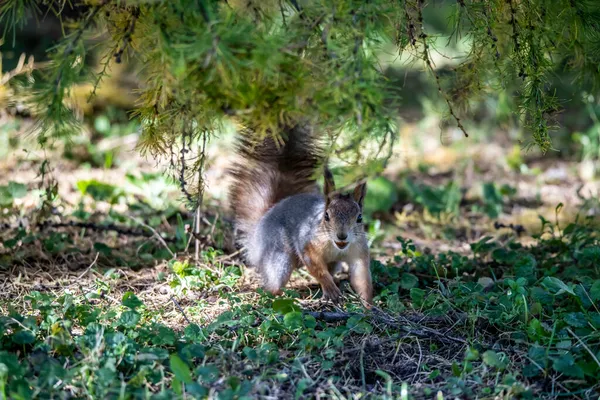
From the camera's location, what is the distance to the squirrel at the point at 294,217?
312 cm

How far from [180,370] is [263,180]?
1752 millimetres

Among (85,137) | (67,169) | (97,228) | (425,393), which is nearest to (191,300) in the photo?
(97,228)

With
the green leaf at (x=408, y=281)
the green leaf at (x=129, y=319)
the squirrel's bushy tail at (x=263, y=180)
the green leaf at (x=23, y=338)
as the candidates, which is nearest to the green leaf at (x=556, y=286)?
the green leaf at (x=408, y=281)

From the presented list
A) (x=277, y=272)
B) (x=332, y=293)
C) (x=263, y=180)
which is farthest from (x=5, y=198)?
(x=332, y=293)

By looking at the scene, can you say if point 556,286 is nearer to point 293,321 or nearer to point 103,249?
point 293,321

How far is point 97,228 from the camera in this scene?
384 cm

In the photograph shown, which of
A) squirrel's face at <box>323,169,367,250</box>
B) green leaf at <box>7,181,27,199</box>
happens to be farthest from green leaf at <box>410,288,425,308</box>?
green leaf at <box>7,181,27,199</box>

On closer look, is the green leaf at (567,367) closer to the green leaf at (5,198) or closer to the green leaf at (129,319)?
the green leaf at (129,319)

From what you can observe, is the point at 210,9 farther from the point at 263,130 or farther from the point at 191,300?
the point at 191,300

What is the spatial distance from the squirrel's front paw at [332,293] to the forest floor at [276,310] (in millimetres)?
54

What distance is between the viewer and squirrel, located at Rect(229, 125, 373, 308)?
3119 millimetres

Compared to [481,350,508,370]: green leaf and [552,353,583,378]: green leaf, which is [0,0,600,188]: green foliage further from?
[552,353,583,378]: green leaf

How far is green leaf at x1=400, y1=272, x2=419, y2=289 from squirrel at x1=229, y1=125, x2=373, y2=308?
159 millimetres

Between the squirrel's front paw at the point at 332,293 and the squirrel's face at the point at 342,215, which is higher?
the squirrel's face at the point at 342,215
